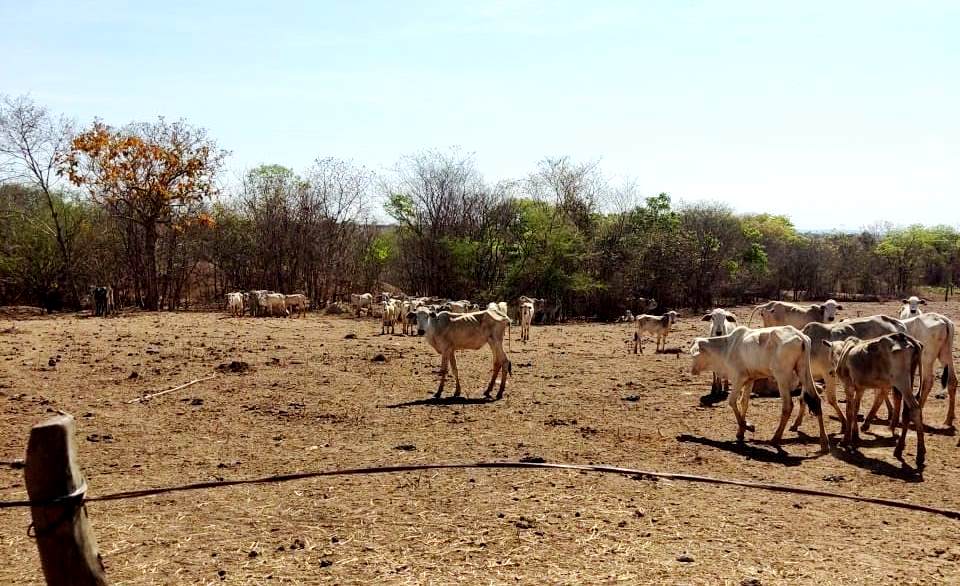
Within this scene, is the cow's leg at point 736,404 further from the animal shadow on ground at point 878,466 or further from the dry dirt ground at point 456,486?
the animal shadow on ground at point 878,466

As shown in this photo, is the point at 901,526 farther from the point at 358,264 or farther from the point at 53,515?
the point at 358,264

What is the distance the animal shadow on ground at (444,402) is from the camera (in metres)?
11.4

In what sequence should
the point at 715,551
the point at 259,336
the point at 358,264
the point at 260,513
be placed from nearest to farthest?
1. the point at 715,551
2. the point at 260,513
3. the point at 259,336
4. the point at 358,264

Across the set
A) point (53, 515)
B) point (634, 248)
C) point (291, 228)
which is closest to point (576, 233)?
point (634, 248)

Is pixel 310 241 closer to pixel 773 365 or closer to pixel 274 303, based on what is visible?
pixel 274 303

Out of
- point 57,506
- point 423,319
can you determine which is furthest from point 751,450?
point 57,506

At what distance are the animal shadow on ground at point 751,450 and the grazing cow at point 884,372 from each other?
101cm

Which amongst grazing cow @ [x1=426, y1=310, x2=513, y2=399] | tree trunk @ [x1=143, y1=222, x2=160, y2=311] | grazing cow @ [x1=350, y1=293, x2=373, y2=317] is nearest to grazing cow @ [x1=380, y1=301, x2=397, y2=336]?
grazing cow @ [x1=350, y1=293, x2=373, y2=317]

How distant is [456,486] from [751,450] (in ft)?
13.2

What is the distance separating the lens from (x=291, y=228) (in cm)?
3594

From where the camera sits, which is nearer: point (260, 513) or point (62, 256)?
point (260, 513)

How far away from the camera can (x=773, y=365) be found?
29.6ft

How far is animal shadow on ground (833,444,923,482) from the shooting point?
7.64m

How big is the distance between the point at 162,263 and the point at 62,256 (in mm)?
4401
